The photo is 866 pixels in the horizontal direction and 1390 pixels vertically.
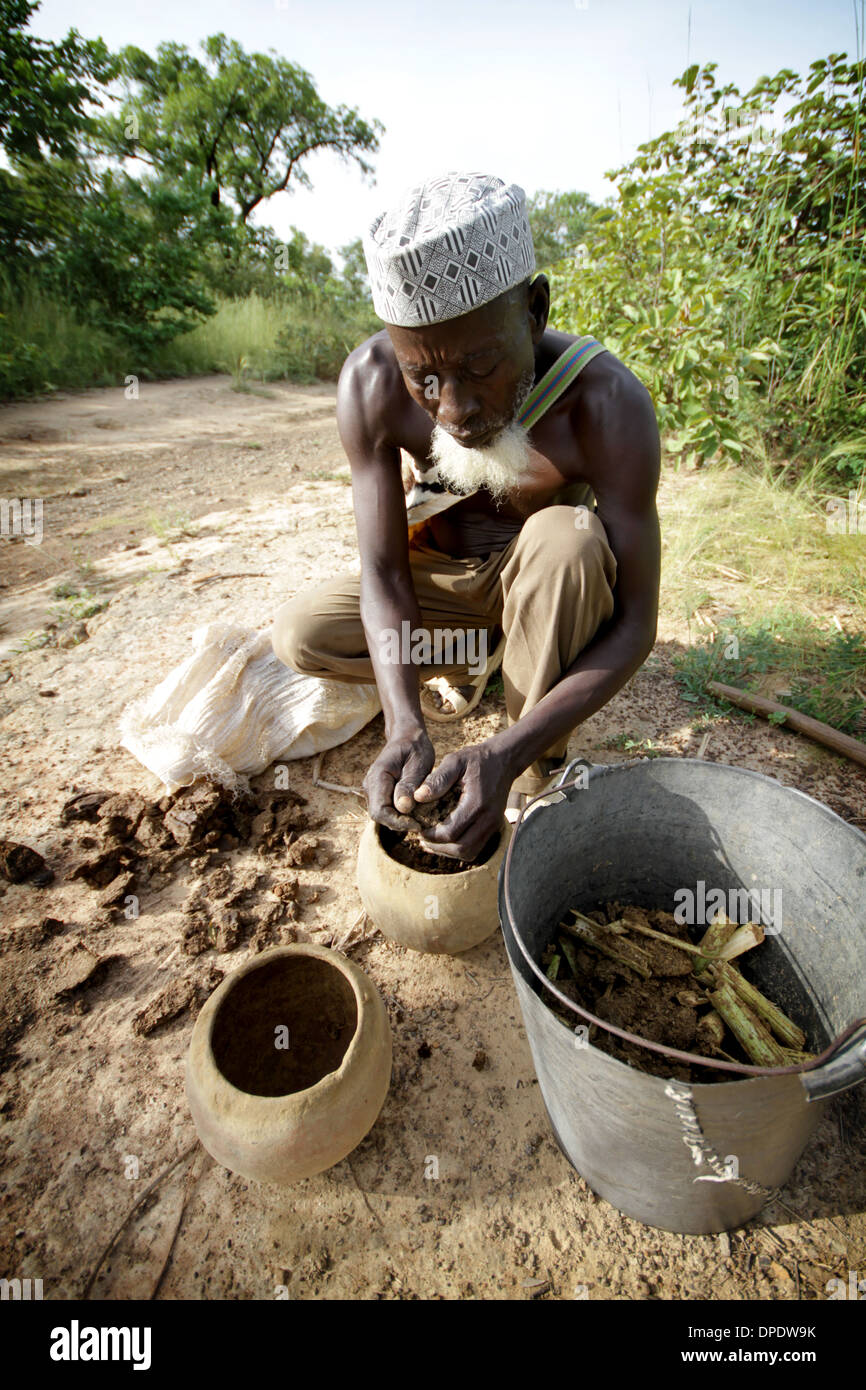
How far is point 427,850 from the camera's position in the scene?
5.78ft

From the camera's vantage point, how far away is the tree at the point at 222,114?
1702 cm

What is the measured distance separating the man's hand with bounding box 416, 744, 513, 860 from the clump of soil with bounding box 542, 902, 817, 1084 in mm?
452

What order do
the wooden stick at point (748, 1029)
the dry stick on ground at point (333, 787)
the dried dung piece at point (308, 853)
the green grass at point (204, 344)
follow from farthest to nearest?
the green grass at point (204, 344)
the dry stick on ground at point (333, 787)
the dried dung piece at point (308, 853)
the wooden stick at point (748, 1029)

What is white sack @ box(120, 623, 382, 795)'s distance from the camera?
2547 mm

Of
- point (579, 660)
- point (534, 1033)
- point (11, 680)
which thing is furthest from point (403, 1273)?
point (11, 680)

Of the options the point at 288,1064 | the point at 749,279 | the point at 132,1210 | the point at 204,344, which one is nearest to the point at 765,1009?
the point at 288,1064

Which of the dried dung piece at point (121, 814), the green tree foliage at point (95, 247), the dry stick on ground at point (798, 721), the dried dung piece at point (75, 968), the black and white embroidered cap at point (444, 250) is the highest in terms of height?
the green tree foliage at point (95, 247)

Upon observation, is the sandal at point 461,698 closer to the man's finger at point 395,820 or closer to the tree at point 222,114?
the man's finger at point 395,820

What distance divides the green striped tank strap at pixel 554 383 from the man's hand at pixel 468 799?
1.10m

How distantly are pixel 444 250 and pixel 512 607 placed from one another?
0.97m

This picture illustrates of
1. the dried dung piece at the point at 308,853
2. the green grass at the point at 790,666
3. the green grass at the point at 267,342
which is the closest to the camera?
the dried dung piece at the point at 308,853

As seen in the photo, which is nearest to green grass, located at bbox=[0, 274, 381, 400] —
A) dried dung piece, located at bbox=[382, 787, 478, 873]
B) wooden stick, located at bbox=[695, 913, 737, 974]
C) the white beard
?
the white beard

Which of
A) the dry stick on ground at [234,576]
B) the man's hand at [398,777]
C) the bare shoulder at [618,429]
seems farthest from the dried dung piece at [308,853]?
the dry stick on ground at [234,576]

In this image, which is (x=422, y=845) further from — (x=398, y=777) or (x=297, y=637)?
(x=297, y=637)
